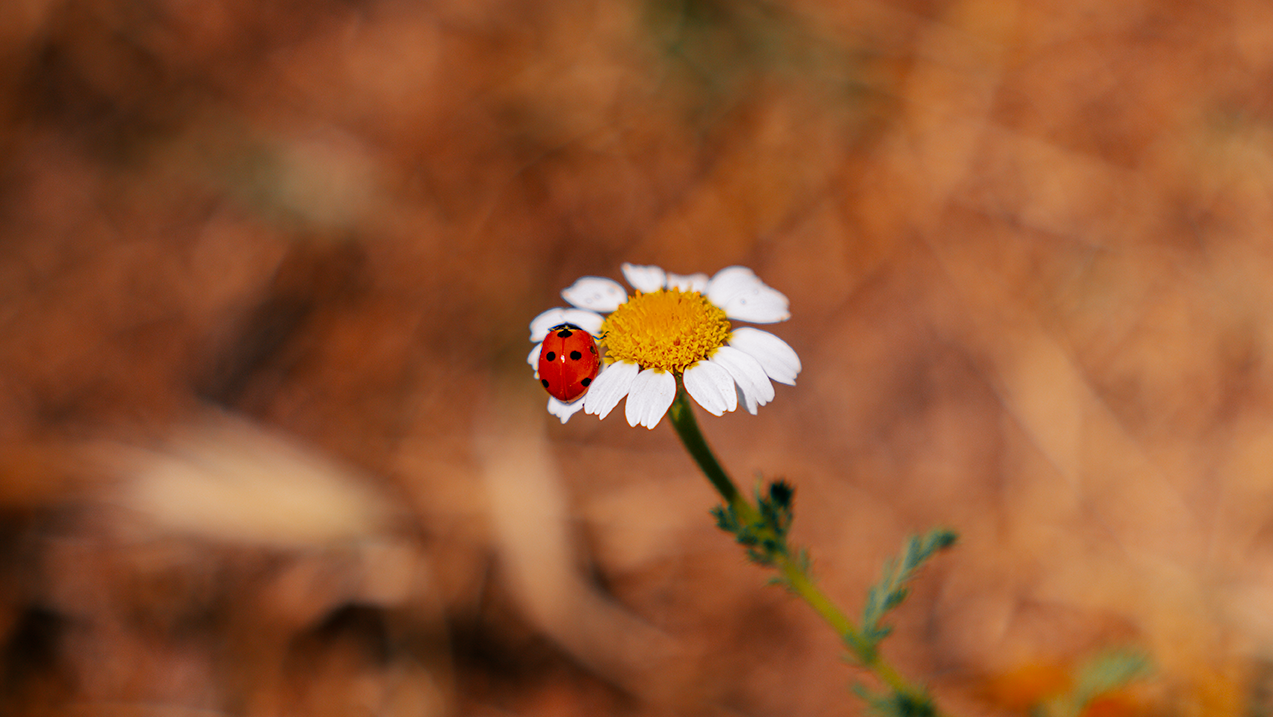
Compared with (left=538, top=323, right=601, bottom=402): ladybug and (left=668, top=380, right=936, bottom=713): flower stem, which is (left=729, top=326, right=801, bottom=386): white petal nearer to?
(left=668, top=380, right=936, bottom=713): flower stem

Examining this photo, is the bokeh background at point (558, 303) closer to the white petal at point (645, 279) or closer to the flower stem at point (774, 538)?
the flower stem at point (774, 538)

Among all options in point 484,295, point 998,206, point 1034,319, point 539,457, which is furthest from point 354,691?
point 998,206

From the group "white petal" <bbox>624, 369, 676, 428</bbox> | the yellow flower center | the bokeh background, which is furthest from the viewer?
the bokeh background

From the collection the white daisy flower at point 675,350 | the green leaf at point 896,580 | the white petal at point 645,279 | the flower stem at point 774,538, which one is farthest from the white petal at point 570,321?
the green leaf at point 896,580

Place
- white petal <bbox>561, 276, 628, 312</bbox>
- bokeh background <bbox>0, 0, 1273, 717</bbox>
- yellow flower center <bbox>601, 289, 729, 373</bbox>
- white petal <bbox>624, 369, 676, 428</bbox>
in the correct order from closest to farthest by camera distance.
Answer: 1. white petal <bbox>624, 369, 676, 428</bbox>
2. yellow flower center <bbox>601, 289, 729, 373</bbox>
3. white petal <bbox>561, 276, 628, 312</bbox>
4. bokeh background <bbox>0, 0, 1273, 717</bbox>

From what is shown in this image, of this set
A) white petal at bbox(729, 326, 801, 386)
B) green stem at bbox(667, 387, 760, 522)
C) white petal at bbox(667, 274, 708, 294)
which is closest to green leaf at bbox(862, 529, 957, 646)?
green stem at bbox(667, 387, 760, 522)
